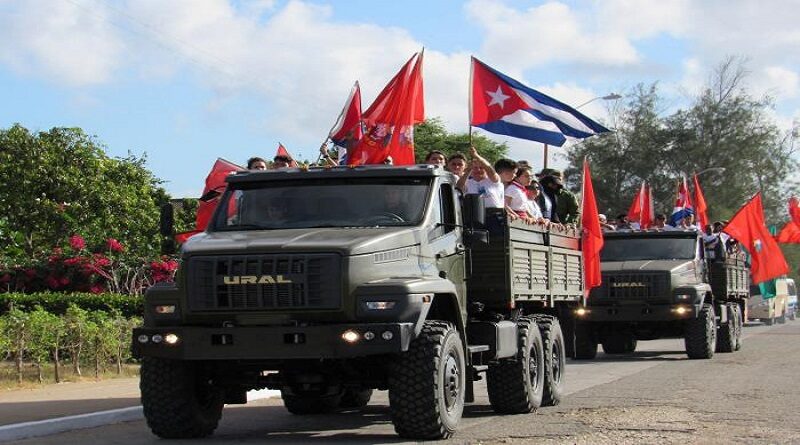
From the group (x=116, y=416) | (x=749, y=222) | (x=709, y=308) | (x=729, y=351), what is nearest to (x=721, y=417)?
(x=116, y=416)

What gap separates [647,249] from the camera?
76.5 ft

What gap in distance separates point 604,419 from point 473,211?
229 cm

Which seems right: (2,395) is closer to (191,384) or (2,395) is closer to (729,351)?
(191,384)

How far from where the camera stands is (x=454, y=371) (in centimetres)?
1030

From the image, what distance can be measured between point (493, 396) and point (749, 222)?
1866 centimetres

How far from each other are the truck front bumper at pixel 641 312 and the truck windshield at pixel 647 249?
1141 millimetres

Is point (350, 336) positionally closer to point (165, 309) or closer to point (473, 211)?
point (165, 309)

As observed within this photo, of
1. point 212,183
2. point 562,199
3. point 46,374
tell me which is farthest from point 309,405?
point 46,374

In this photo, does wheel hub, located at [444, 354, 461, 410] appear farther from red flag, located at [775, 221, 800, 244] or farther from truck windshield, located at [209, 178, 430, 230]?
red flag, located at [775, 221, 800, 244]

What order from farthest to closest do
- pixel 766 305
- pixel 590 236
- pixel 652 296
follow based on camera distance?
pixel 766 305 → pixel 652 296 → pixel 590 236

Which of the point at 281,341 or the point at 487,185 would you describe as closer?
Result: the point at 281,341

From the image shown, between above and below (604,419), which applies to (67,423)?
above

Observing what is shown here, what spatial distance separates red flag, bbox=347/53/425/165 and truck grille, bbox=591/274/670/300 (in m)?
6.52

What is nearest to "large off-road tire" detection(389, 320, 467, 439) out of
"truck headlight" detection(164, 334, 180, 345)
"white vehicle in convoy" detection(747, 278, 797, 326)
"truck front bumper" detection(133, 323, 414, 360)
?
"truck front bumper" detection(133, 323, 414, 360)
